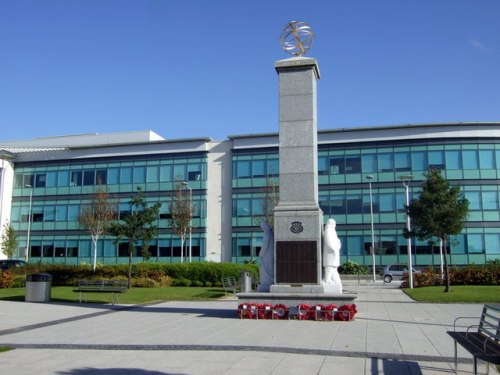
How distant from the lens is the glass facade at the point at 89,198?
175 ft

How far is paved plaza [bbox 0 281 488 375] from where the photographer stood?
8617mm

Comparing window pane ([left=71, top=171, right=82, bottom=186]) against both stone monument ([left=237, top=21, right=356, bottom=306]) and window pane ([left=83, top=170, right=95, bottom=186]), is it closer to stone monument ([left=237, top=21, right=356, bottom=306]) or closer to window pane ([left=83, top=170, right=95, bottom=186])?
window pane ([left=83, top=170, right=95, bottom=186])

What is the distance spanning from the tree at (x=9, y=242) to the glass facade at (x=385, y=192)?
22.9m

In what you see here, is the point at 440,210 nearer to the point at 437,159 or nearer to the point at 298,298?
the point at 298,298

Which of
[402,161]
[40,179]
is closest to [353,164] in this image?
[402,161]

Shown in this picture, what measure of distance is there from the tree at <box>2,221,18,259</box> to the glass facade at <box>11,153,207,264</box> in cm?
256

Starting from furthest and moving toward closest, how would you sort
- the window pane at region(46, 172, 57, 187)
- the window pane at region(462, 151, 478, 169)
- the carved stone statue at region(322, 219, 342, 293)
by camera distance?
the window pane at region(46, 172, 57, 187) → the window pane at region(462, 151, 478, 169) → the carved stone statue at region(322, 219, 342, 293)

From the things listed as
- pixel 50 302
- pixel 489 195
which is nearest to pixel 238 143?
pixel 489 195

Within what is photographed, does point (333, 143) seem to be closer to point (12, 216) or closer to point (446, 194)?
point (446, 194)

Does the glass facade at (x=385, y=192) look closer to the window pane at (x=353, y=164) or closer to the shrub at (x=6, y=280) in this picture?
the window pane at (x=353, y=164)

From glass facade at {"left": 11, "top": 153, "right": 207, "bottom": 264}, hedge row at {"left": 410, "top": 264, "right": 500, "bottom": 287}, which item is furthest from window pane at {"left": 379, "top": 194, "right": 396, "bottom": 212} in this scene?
glass facade at {"left": 11, "top": 153, "right": 207, "bottom": 264}

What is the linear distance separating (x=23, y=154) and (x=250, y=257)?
96.1 ft

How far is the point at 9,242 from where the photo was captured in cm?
5316

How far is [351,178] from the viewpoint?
50.3m
